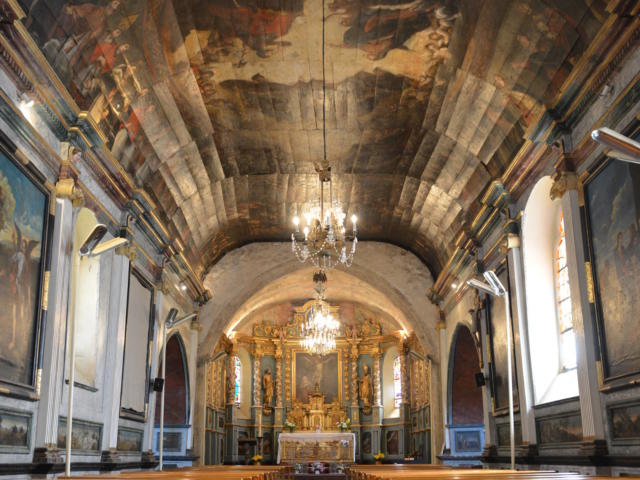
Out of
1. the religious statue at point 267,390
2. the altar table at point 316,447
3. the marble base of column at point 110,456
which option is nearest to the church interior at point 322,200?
the marble base of column at point 110,456

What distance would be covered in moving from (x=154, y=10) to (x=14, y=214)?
12.3ft

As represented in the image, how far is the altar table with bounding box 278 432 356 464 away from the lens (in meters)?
24.1

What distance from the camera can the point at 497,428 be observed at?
1359 cm

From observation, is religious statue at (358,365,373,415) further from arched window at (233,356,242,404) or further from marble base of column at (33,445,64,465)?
marble base of column at (33,445,64,465)

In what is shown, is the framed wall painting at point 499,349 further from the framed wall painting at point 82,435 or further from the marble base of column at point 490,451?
the framed wall painting at point 82,435

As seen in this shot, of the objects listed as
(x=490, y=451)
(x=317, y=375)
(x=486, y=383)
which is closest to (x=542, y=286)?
(x=486, y=383)

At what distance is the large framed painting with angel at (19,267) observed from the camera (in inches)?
296

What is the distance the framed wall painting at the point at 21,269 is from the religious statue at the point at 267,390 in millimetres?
20940

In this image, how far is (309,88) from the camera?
1263 centimetres

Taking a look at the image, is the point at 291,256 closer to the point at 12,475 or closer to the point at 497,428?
the point at 497,428

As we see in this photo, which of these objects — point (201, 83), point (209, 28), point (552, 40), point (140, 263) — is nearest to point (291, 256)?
point (140, 263)

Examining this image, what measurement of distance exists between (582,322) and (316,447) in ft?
57.5

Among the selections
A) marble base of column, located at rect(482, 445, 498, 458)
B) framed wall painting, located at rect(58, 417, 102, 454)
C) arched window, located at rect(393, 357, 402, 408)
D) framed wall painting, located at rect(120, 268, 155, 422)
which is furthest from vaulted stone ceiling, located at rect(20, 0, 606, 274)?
arched window, located at rect(393, 357, 402, 408)

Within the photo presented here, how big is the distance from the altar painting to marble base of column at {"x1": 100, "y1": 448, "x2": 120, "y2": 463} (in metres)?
17.9
